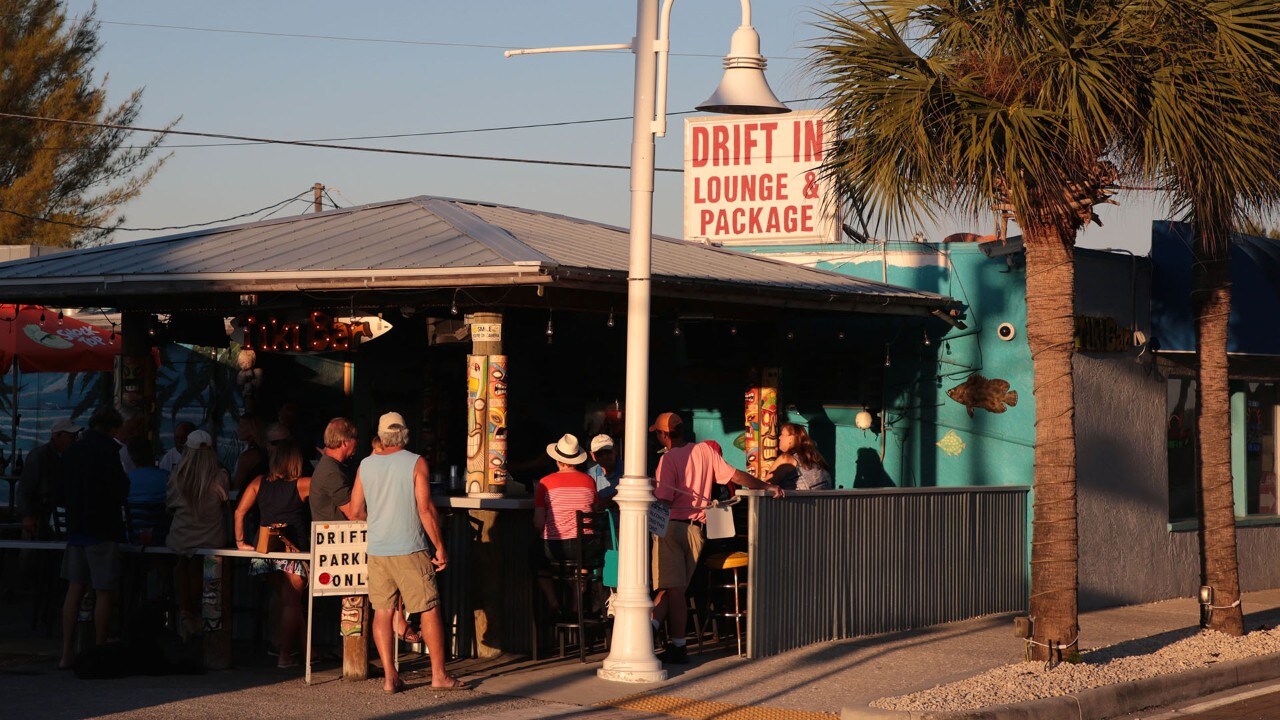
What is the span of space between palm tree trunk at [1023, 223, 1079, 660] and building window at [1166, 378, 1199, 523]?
22.6 ft

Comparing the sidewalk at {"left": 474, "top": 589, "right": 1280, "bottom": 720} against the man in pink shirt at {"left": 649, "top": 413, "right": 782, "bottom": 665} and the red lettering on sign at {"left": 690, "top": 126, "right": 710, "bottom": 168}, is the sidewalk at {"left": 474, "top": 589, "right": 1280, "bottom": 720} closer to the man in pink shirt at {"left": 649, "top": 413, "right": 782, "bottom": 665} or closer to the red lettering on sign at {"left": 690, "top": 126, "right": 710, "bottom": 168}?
the man in pink shirt at {"left": 649, "top": 413, "right": 782, "bottom": 665}

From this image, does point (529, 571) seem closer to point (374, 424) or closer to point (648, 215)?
point (648, 215)

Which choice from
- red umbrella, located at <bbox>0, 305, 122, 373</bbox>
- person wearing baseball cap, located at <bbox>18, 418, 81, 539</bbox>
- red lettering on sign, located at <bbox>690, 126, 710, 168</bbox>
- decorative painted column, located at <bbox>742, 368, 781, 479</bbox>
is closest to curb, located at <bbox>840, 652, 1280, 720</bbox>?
decorative painted column, located at <bbox>742, 368, 781, 479</bbox>

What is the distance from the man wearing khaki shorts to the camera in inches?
387

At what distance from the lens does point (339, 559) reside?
33.7 feet

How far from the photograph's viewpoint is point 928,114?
35.2ft

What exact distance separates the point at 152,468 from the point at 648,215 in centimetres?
441

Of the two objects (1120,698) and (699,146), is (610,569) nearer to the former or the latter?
(1120,698)

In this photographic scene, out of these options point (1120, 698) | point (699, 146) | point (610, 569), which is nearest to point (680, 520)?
point (610, 569)

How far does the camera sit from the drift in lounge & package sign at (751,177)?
1827 centimetres

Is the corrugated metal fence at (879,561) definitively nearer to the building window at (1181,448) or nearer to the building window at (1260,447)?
the building window at (1181,448)

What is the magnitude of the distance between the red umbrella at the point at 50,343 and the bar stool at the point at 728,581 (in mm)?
8154

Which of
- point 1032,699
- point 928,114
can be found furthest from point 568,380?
point 1032,699

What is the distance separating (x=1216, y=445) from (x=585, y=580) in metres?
5.53
